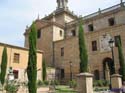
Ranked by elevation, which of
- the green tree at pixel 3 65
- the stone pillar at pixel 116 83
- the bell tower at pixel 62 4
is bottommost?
the stone pillar at pixel 116 83

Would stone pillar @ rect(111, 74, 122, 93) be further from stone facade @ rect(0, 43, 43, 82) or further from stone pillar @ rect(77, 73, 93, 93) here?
stone facade @ rect(0, 43, 43, 82)

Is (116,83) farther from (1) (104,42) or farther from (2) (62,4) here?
(2) (62,4)

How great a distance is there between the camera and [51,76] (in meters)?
31.2

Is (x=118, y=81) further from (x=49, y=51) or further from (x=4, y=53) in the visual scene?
(x=49, y=51)

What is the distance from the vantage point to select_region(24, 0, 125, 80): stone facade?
2852 cm

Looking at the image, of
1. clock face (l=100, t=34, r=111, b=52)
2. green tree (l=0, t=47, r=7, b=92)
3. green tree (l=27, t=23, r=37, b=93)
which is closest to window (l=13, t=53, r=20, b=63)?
green tree (l=0, t=47, r=7, b=92)

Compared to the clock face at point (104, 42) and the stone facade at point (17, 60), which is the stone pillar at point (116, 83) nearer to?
the clock face at point (104, 42)

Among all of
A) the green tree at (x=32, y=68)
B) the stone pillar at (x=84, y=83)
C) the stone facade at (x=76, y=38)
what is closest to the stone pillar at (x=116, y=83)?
the stone pillar at (x=84, y=83)

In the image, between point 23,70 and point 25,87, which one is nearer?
→ point 25,87

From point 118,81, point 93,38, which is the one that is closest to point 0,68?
point 93,38

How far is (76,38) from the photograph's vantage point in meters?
32.0

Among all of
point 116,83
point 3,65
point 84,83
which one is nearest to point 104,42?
point 3,65

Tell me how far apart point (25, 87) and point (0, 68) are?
6780 mm

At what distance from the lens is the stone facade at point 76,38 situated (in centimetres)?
2852
